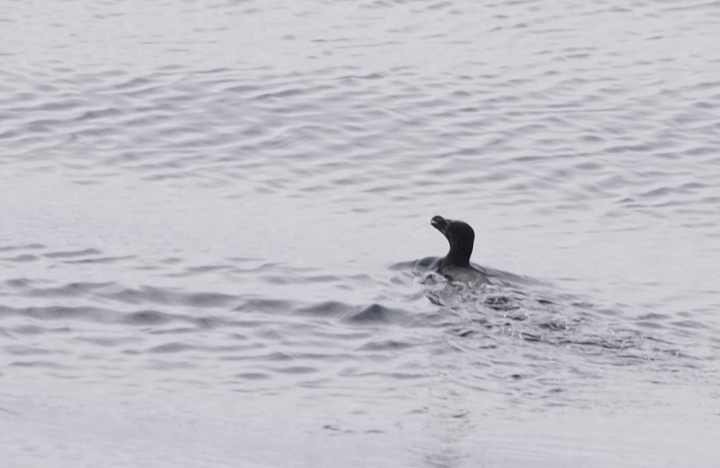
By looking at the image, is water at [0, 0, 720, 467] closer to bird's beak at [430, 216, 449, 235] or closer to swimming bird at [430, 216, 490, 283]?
swimming bird at [430, 216, 490, 283]

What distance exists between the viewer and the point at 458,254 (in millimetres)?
12078

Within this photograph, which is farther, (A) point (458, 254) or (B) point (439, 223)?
(B) point (439, 223)

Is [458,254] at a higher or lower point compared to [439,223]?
lower

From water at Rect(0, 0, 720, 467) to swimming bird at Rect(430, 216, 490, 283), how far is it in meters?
0.21

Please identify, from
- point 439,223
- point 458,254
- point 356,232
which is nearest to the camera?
point 458,254

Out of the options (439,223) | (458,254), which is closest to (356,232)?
(439,223)

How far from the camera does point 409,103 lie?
17750 mm

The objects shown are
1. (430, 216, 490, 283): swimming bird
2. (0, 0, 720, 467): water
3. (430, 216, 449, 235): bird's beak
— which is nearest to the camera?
(0, 0, 720, 467): water

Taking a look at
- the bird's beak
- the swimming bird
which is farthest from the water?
the bird's beak

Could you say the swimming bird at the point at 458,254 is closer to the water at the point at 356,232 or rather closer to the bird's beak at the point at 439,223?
the bird's beak at the point at 439,223

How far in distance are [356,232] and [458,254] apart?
1404 mm

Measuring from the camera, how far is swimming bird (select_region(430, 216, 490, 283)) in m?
11.9

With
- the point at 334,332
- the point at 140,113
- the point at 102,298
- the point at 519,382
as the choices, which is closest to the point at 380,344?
the point at 334,332

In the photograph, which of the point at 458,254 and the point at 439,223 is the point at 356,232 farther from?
the point at 458,254
